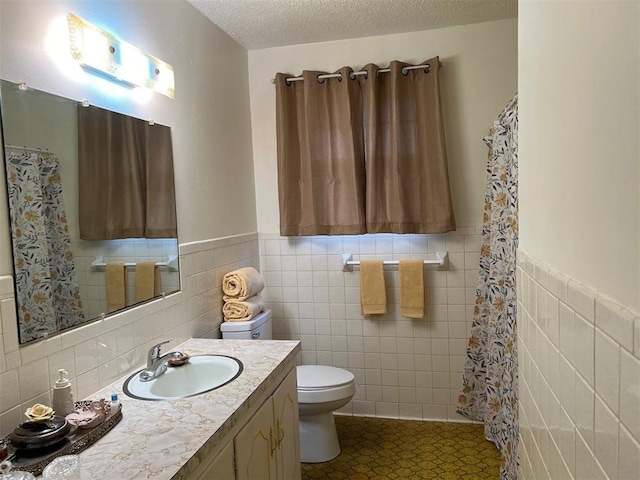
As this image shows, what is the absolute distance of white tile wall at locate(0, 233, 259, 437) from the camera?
1.36 m

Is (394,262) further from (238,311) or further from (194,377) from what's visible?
(194,377)

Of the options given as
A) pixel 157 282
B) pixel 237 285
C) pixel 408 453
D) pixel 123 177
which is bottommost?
pixel 408 453

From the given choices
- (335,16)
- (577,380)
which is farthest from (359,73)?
(577,380)

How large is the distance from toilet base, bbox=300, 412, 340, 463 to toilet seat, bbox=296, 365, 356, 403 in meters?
0.17

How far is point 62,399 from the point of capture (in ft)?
4.71

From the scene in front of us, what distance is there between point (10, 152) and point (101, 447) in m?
0.89

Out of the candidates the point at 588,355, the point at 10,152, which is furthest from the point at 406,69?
the point at 588,355

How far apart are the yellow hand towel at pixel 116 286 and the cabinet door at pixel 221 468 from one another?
2.35 feet

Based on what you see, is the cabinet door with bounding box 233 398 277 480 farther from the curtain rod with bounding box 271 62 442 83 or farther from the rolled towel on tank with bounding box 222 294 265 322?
the curtain rod with bounding box 271 62 442 83

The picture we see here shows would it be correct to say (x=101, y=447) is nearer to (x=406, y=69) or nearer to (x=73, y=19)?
(x=73, y=19)

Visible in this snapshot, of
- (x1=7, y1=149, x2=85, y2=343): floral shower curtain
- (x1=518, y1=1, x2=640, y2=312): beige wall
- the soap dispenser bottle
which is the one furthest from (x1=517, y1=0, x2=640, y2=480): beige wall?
(x1=7, y1=149, x2=85, y2=343): floral shower curtain

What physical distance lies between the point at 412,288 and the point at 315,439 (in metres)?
1.08

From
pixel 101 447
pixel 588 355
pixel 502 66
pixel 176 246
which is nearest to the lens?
pixel 588 355

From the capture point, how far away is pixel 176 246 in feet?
7.41
